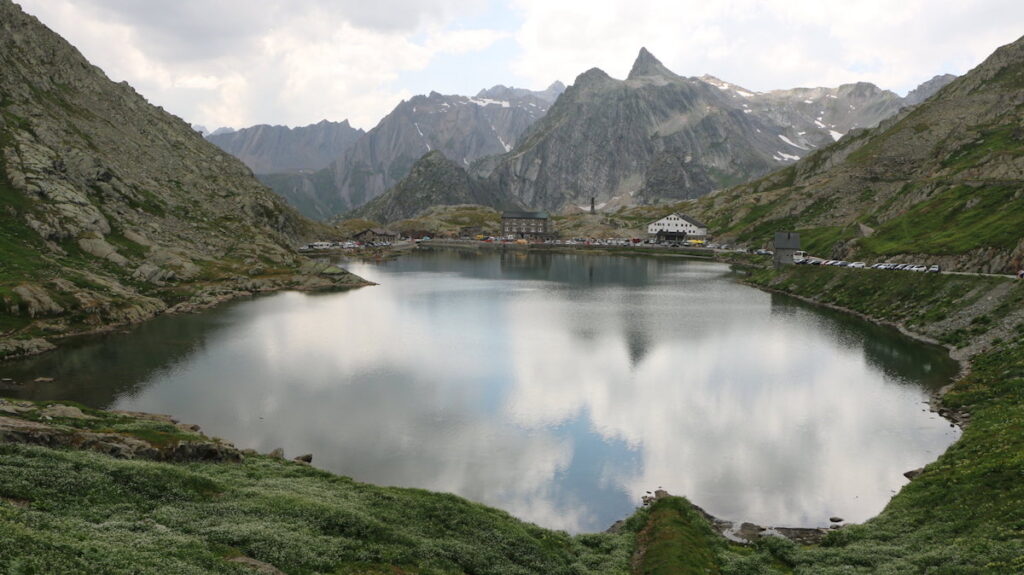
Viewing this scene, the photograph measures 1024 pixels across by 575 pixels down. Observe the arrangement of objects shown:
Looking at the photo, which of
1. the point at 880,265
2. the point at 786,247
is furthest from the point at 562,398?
the point at 786,247

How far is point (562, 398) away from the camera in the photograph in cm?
5966

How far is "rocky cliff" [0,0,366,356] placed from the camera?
285 ft

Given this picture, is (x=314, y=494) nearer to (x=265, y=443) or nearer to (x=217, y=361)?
(x=265, y=443)

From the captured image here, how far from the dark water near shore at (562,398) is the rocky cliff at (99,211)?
11.1 m

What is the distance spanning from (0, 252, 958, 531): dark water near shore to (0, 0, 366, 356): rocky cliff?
1107 cm

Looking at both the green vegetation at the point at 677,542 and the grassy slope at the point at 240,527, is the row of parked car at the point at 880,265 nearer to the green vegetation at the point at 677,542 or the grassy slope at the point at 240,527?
the green vegetation at the point at 677,542

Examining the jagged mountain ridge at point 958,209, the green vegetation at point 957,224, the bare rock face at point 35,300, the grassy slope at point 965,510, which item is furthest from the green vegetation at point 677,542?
the green vegetation at point 957,224

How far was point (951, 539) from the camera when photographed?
27.4 m

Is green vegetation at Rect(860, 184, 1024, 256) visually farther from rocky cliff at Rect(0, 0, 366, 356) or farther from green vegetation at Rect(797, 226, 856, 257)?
rocky cliff at Rect(0, 0, 366, 356)

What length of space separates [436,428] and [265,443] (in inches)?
568

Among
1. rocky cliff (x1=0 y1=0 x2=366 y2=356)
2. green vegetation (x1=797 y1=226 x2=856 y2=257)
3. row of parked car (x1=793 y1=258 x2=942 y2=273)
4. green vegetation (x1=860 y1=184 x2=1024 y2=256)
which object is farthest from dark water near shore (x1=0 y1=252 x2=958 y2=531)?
green vegetation (x1=797 y1=226 x2=856 y2=257)

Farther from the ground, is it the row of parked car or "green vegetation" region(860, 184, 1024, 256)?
"green vegetation" region(860, 184, 1024, 256)

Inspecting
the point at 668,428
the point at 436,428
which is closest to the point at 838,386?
the point at 668,428

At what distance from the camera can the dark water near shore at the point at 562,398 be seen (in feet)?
135
